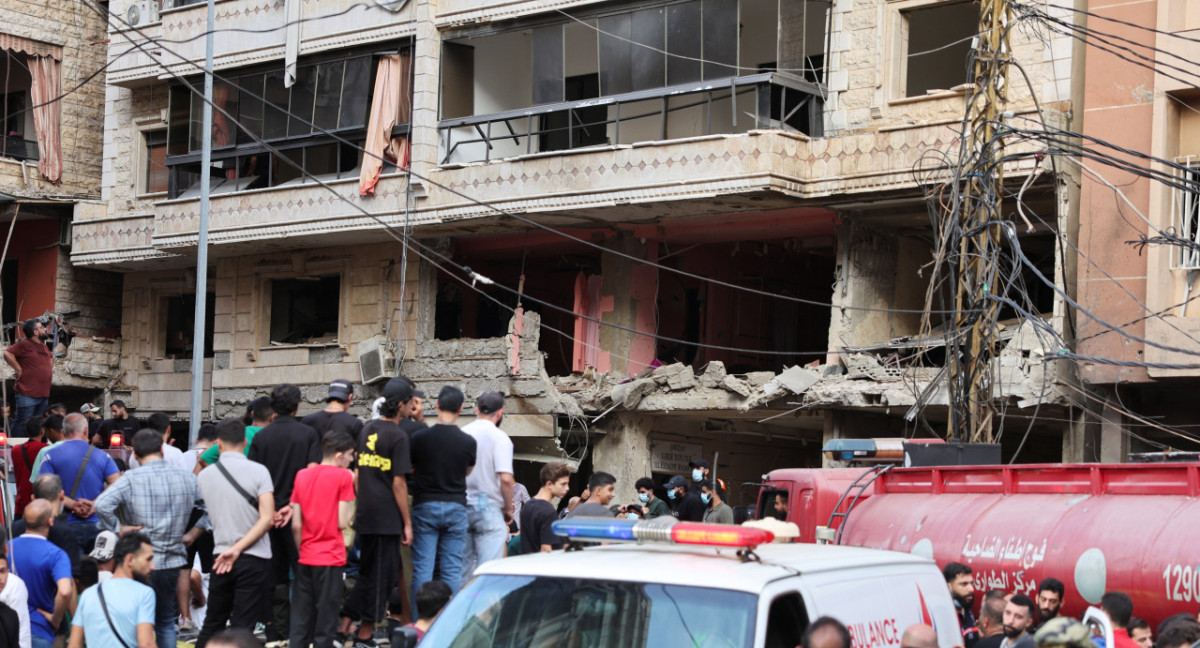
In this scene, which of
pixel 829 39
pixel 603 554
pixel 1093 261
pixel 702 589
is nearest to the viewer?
pixel 702 589

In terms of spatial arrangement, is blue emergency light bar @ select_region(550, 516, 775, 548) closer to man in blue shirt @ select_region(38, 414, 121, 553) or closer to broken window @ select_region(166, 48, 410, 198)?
man in blue shirt @ select_region(38, 414, 121, 553)

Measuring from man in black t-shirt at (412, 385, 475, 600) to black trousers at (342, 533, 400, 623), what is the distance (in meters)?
0.31

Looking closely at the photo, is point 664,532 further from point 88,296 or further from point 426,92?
point 88,296

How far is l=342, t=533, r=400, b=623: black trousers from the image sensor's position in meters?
10.0

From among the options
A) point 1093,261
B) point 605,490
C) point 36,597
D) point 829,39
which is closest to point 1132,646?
point 605,490

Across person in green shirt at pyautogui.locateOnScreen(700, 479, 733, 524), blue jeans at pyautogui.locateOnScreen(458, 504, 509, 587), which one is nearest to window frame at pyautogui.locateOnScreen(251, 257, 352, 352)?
person in green shirt at pyautogui.locateOnScreen(700, 479, 733, 524)

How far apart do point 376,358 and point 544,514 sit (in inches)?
564

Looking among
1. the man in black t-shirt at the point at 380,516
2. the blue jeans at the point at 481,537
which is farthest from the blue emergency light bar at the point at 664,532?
the blue jeans at the point at 481,537

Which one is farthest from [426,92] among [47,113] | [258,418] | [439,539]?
[439,539]

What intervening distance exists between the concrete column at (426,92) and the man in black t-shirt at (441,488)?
13.0 m

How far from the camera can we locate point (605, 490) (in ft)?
35.4

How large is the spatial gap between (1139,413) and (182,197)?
1683cm

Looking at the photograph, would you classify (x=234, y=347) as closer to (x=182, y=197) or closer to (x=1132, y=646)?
(x=182, y=197)

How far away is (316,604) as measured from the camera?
9.51 meters
